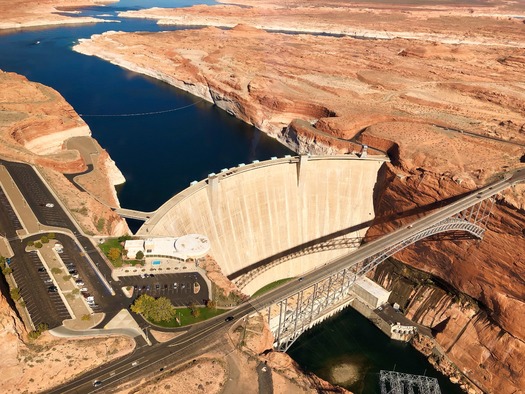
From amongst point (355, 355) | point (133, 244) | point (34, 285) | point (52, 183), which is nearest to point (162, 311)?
point (133, 244)

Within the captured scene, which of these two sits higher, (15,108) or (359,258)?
(15,108)

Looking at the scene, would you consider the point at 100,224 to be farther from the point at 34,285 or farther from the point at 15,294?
the point at 15,294

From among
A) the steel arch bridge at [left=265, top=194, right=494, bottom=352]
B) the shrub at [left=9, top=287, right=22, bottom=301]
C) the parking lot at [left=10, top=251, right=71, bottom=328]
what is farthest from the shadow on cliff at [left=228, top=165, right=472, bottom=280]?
the shrub at [left=9, top=287, right=22, bottom=301]

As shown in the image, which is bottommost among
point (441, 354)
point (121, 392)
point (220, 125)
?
point (441, 354)

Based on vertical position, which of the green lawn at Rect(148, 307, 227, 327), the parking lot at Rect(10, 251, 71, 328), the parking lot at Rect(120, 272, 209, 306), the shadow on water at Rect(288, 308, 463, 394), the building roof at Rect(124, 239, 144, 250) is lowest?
the shadow on water at Rect(288, 308, 463, 394)

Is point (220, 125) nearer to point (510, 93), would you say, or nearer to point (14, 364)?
point (510, 93)

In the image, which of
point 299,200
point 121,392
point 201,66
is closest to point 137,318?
point 121,392

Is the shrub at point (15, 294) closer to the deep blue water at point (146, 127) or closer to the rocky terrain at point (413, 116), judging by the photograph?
the deep blue water at point (146, 127)

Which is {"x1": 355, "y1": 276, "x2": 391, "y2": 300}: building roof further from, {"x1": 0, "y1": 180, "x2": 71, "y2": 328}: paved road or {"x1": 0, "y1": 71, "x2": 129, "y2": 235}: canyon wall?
{"x1": 0, "y1": 180, "x2": 71, "y2": 328}: paved road
